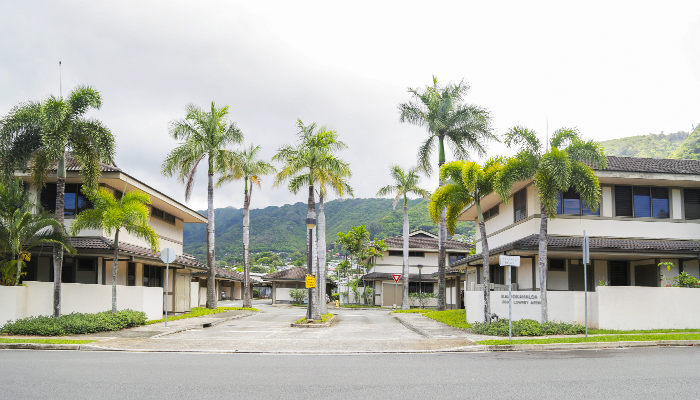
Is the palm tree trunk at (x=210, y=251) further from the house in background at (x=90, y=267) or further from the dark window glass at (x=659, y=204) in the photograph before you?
the dark window glass at (x=659, y=204)

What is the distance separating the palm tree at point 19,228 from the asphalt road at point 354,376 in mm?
7117

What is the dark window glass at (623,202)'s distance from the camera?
24000 mm

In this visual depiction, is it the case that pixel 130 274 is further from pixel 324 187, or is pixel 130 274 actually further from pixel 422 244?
pixel 422 244

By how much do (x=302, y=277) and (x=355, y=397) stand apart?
56506 millimetres

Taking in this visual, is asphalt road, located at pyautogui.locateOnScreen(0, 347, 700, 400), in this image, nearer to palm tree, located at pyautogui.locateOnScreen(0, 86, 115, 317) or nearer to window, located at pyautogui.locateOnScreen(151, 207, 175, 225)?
palm tree, located at pyautogui.locateOnScreen(0, 86, 115, 317)

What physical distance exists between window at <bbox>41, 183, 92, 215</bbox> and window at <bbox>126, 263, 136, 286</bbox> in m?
4.12

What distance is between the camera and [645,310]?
779 inches

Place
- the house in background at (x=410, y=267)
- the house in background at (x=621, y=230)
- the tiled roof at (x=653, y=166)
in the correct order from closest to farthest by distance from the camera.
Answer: the house in background at (x=621, y=230)
the tiled roof at (x=653, y=166)
the house in background at (x=410, y=267)

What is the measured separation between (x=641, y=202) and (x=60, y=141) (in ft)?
77.7

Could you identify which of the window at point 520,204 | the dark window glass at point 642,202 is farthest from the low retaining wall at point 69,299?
the dark window glass at point 642,202

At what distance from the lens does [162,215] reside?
33.0 m

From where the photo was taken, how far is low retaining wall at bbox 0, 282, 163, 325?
795 inches

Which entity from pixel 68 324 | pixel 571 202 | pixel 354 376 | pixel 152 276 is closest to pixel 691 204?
pixel 571 202

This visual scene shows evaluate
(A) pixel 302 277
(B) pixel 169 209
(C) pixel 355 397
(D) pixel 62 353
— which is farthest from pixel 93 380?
(A) pixel 302 277
